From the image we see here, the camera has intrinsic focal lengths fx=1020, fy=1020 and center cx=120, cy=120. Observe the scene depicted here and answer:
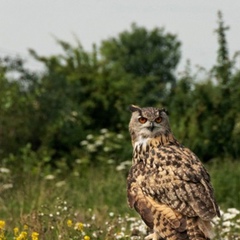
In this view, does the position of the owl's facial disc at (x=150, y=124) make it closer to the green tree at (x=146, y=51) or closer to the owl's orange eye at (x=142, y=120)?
the owl's orange eye at (x=142, y=120)

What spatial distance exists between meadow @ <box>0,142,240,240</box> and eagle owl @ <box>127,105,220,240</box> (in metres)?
0.66

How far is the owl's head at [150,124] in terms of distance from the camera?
956 centimetres

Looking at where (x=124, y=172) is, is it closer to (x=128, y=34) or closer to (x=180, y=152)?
(x=180, y=152)

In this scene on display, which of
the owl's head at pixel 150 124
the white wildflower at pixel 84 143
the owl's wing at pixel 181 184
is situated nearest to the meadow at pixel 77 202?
the white wildflower at pixel 84 143

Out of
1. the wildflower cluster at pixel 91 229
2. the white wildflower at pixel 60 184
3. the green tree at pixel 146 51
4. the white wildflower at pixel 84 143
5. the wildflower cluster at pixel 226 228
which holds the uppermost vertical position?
the green tree at pixel 146 51

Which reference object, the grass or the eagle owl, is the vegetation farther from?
the eagle owl

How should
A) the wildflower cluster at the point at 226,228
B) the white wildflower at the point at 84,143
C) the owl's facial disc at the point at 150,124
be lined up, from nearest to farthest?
the owl's facial disc at the point at 150,124, the wildflower cluster at the point at 226,228, the white wildflower at the point at 84,143

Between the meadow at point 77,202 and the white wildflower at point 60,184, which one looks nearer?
the meadow at point 77,202

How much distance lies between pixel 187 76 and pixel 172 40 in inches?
1041

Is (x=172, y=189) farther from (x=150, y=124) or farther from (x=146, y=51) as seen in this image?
(x=146, y=51)

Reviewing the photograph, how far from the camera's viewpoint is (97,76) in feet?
76.7

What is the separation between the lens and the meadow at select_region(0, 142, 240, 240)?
9805 mm

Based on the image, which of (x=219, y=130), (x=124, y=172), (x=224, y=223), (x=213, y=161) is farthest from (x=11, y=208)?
(x=219, y=130)

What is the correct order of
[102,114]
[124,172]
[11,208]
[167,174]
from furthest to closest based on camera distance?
[102,114] < [124,172] < [11,208] < [167,174]
